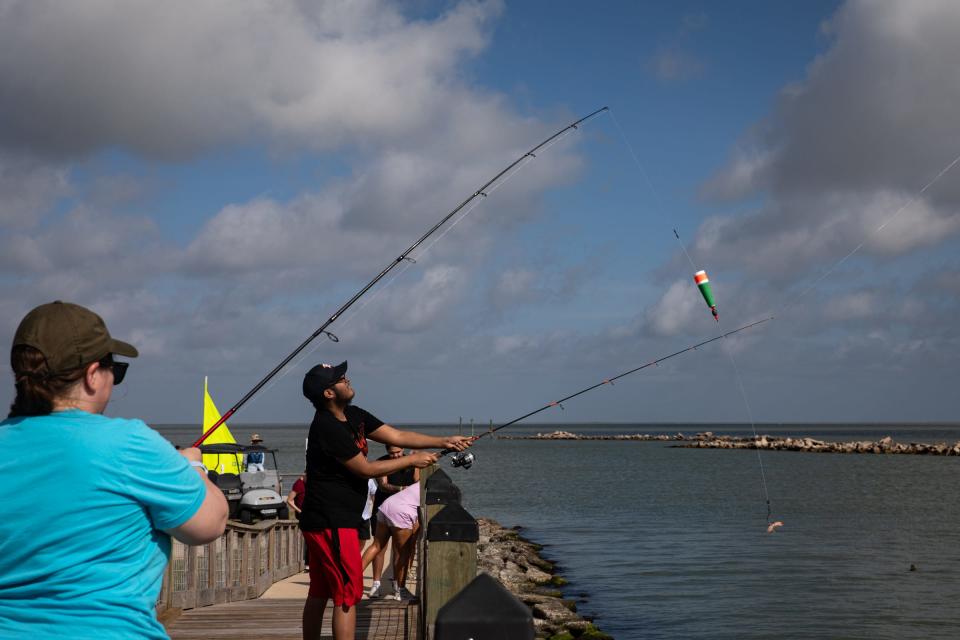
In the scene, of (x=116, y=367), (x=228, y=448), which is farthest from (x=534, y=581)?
(x=116, y=367)

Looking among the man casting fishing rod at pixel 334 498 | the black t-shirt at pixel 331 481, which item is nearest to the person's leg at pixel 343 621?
the man casting fishing rod at pixel 334 498

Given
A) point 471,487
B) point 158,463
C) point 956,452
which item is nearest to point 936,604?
point 158,463

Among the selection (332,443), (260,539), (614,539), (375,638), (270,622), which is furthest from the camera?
(614,539)

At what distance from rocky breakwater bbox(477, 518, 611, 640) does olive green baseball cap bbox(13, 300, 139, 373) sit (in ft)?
28.7

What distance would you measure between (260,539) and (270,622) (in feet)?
9.05

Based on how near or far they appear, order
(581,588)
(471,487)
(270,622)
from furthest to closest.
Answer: (471,487) → (581,588) → (270,622)

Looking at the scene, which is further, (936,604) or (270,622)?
(936,604)

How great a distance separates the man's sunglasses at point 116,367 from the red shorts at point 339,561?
119 inches

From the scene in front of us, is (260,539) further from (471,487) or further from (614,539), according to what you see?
(471,487)

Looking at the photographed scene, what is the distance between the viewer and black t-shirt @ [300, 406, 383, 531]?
216 inches

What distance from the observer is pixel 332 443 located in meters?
5.48

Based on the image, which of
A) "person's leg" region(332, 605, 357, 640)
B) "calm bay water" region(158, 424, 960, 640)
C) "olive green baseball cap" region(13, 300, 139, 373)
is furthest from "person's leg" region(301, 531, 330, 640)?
"calm bay water" region(158, 424, 960, 640)

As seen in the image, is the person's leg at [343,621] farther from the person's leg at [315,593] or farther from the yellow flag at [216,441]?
the yellow flag at [216,441]

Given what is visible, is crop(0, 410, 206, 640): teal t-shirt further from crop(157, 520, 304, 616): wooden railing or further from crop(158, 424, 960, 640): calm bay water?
crop(158, 424, 960, 640): calm bay water
